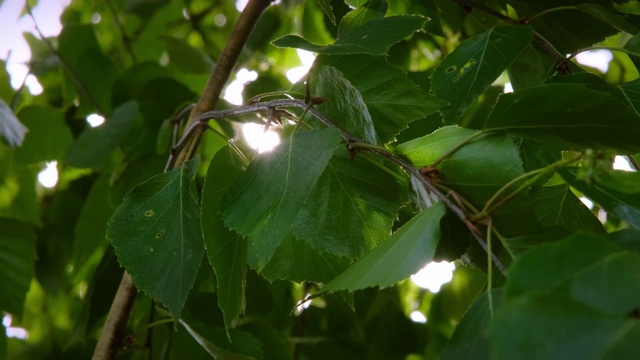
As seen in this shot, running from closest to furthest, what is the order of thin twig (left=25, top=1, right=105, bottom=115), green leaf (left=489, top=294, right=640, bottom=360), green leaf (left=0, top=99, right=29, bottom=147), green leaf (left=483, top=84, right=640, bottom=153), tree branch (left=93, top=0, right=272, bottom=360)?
green leaf (left=489, top=294, right=640, bottom=360) < green leaf (left=483, top=84, right=640, bottom=153) < tree branch (left=93, top=0, right=272, bottom=360) < green leaf (left=0, top=99, right=29, bottom=147) < thin twig (left=25, top=1, right=105, bottom=115)

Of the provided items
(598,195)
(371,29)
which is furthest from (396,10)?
(598,195)

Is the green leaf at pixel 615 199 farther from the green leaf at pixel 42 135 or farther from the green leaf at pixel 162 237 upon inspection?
the green leaf at pixel 42 135

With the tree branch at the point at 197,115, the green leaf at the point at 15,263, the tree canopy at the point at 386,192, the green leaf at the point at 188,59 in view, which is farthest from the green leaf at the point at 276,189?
the green leaf at the point at 188,59

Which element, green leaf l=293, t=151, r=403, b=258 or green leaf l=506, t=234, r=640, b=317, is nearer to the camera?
green leaf l=506, t=234, r=640, b=317

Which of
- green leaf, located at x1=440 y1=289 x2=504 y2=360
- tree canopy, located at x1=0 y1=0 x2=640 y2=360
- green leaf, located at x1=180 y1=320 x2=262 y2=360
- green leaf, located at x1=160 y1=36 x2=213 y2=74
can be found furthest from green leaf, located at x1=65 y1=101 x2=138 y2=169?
green leaf, located at x1=440 y1=289 x2=504 y2=360

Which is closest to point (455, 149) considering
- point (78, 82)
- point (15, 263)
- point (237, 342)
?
point (237, 342)

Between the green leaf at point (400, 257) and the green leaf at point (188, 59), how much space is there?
480mm

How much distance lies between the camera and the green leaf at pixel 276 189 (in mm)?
282

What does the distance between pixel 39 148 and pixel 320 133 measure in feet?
1.75

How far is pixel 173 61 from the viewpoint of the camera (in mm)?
716

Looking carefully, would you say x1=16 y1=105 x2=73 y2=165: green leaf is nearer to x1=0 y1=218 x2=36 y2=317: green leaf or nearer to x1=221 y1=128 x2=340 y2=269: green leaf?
x1=0 y1=218 x2=36 y2=317: green leaf

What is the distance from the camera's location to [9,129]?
22.1 inches

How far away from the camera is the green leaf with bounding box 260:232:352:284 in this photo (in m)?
0.36

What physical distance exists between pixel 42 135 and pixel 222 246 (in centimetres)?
48
